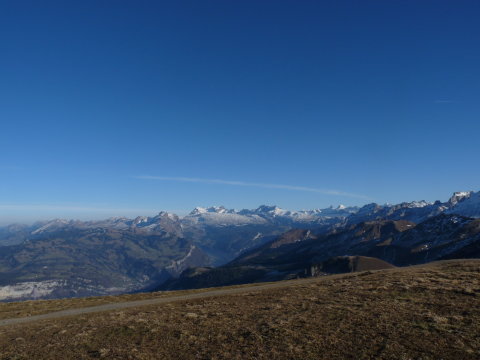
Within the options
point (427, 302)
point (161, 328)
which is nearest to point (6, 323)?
point (161, 328)

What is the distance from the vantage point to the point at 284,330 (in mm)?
21766

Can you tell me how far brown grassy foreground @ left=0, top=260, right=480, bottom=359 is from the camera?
59.5 feet

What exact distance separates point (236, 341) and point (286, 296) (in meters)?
16.7

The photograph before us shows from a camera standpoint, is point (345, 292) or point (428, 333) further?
point (345, 292)

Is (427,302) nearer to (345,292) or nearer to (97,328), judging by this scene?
(345,292)

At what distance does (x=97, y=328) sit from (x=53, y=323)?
7224 millimetres

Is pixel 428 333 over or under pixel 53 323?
over

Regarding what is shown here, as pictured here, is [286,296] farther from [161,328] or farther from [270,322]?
[161,328]

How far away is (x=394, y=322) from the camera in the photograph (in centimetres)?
2203

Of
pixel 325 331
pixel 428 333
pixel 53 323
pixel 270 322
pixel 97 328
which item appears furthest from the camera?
pixel 53 323

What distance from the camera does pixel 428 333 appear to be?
64.6ft

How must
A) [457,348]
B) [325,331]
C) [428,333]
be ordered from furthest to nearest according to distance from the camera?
[325,331] < [428,333] < [457,348]

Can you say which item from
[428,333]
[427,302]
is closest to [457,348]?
[428,333]

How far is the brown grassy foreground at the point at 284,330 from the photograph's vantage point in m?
18.1
